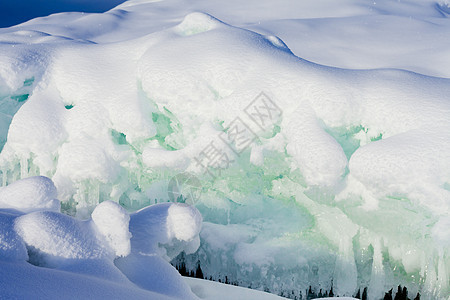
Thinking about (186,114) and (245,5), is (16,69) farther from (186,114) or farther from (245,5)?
(245,5)

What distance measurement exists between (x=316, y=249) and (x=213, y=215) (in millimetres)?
779

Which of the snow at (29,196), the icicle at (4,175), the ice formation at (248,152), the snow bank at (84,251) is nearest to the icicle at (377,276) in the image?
the ice formation at (248,152)

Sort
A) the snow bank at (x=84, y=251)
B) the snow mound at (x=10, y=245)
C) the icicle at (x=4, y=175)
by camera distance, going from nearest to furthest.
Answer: the snow bank at (x=84, y=251) < the snow mound at (x=10, y=245) < the icicle at (x=4, y=175)

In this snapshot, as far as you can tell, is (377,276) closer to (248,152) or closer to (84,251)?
(248,152)

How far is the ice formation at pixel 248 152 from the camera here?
2.68 metres

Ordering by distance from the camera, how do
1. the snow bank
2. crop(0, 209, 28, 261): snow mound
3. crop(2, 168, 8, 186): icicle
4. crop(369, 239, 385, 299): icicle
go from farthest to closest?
1. crop(2, 168, 8, 186): icicle
2. crop(369, 239, 385, 299): icicle
3. crop(0, 209, 28, 261): snow mound
4. the snow bank

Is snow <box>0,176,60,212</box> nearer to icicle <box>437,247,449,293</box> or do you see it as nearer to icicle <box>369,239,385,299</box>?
icicle <box>369,239,385,299</box>

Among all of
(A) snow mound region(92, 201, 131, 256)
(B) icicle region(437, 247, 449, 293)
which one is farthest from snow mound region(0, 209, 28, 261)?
(B) icicle region(437, 247, 449, 293)

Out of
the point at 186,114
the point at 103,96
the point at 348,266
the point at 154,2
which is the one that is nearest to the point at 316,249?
the point at 348,266

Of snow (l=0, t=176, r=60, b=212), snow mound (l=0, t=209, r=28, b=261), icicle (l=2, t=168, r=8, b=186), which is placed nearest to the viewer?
snow mound (l=0, t=209, r=28, b=261)

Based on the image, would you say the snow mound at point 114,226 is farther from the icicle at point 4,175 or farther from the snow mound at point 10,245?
the icicle at point 4,175

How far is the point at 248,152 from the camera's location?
10.5ft

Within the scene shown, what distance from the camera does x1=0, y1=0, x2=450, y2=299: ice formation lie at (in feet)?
8.78

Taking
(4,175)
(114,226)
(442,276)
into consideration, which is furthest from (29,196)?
(442,276)
